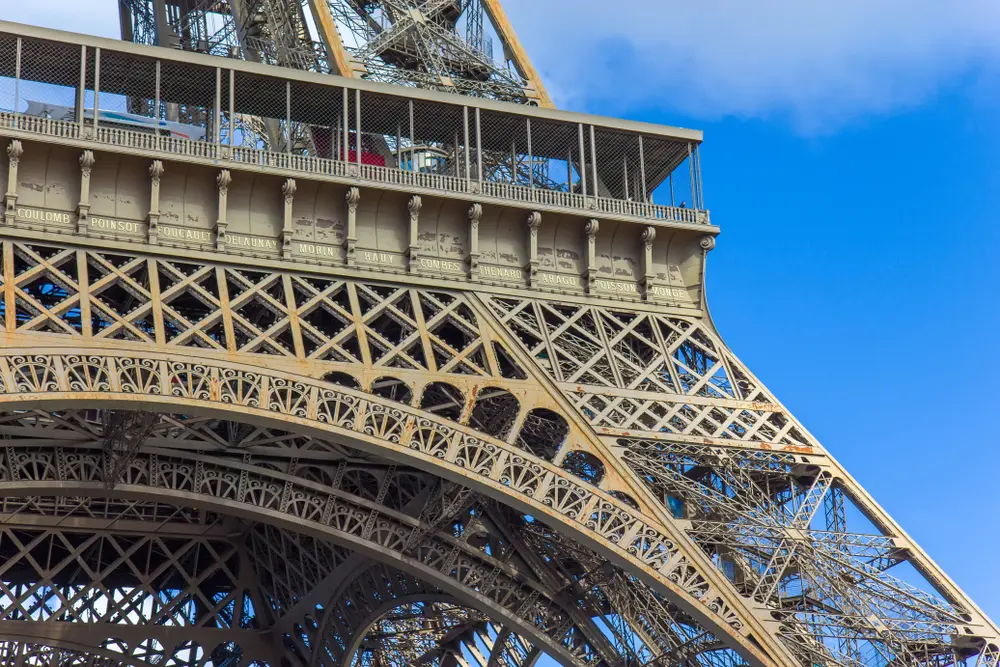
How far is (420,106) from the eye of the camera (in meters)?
29.8

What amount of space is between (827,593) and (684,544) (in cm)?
282

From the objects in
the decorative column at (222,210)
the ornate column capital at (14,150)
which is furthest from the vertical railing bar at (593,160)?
the ornate column capital at (14,150)

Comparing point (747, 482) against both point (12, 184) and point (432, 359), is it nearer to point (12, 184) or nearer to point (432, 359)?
point (432, 359)

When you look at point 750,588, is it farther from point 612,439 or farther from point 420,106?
point 420,106

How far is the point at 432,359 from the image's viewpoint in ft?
86.5

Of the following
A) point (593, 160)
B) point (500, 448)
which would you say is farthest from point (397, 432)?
point (593, 160)

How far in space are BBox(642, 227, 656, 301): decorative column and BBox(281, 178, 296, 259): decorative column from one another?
672cm

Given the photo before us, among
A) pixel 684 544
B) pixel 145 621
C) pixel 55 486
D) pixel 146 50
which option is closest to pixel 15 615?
pixel 145 621

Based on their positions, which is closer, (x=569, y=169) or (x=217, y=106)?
(x=217, y=106)

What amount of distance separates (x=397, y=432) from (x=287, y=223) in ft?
14.7

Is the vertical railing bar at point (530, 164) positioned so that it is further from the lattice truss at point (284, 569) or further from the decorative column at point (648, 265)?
the lattice truss at point (284, 569)

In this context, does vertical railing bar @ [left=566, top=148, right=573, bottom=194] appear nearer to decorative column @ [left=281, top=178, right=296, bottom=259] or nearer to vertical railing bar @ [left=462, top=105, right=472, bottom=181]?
vertical railing bar @ [left=462, top=105, right=472, bottom=181]

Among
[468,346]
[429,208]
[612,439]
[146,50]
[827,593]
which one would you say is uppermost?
[146,50]

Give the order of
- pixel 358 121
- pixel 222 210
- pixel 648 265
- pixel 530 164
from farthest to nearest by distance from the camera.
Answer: pixel 530 164
pixel 648 265
pixel 358 121
pixel 222 210
